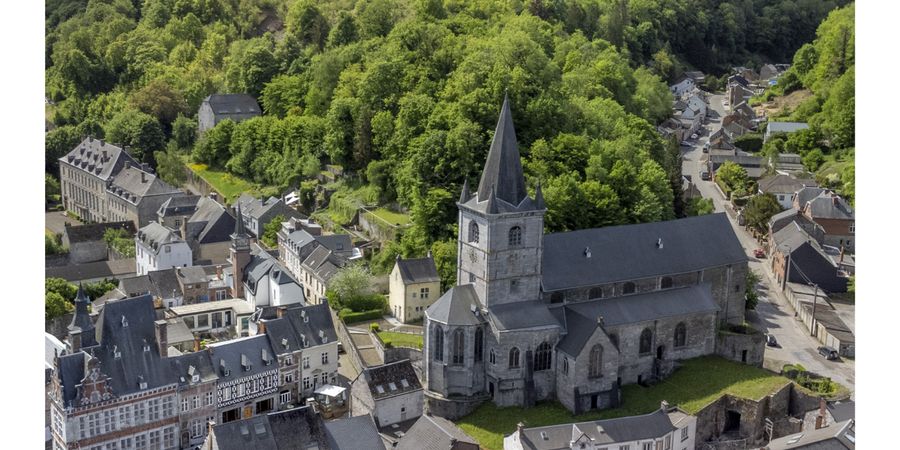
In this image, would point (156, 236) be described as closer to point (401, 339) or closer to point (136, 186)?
point (136, 186)

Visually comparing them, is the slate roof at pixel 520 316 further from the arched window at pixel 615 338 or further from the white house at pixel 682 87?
the white house at pixel 682 87

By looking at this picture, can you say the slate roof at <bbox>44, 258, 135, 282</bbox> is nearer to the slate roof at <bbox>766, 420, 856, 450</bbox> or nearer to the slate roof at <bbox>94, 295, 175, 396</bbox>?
the slate roof at <bbox>94, 295, 175, 396</bbox>

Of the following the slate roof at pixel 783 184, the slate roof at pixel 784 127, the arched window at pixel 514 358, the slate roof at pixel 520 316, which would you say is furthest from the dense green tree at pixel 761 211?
the arched window at pixel 514 358

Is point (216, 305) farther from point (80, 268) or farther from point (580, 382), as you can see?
point (580, 382)

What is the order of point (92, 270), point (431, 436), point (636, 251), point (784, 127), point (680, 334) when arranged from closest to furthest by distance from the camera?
point (431, 436), point (680, 334), point (636, 251), point (92, 270), point (784, 127)

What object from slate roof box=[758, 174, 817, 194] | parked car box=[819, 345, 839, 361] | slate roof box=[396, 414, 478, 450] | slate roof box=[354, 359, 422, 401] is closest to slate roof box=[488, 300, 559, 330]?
slate roof box=[354, 359, 422, 401]

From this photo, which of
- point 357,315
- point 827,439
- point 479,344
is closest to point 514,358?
point 479,344
